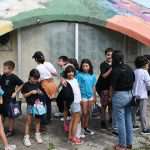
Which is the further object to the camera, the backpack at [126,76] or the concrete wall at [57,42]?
the concrete wall at [57,42]

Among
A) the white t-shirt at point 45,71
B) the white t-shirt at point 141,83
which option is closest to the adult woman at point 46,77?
the white t-shirt at point 45,71

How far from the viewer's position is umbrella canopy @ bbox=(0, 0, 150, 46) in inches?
412

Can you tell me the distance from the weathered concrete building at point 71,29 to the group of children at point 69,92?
5.90ft

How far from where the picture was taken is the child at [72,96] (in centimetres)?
839

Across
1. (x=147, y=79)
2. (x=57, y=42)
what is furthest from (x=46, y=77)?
(x=57, y=42)

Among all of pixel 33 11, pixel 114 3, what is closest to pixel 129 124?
pixel 33 11

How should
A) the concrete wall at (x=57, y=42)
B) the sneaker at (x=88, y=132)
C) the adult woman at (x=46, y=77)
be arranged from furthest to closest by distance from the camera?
the concrete wall at (x=57, y=42) → the adult woman at (x=46, y=77) → the sneaker at (x=88, y=132)

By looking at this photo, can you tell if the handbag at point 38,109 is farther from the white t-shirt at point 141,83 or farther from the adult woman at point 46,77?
the white t-shirt at point 141,83

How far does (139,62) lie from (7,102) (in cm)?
251

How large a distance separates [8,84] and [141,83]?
8.04 feet

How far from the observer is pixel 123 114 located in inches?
320

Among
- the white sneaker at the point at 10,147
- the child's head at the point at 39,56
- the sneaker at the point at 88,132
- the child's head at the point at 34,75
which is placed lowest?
the white sneaker at the point at 10,147

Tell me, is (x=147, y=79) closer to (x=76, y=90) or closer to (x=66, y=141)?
(x=76, y=90)

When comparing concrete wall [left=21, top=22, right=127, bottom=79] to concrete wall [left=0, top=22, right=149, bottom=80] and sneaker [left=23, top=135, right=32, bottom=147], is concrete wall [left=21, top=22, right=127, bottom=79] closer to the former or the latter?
concrete wall [left=0, top=22, right=149, bottom=80]
